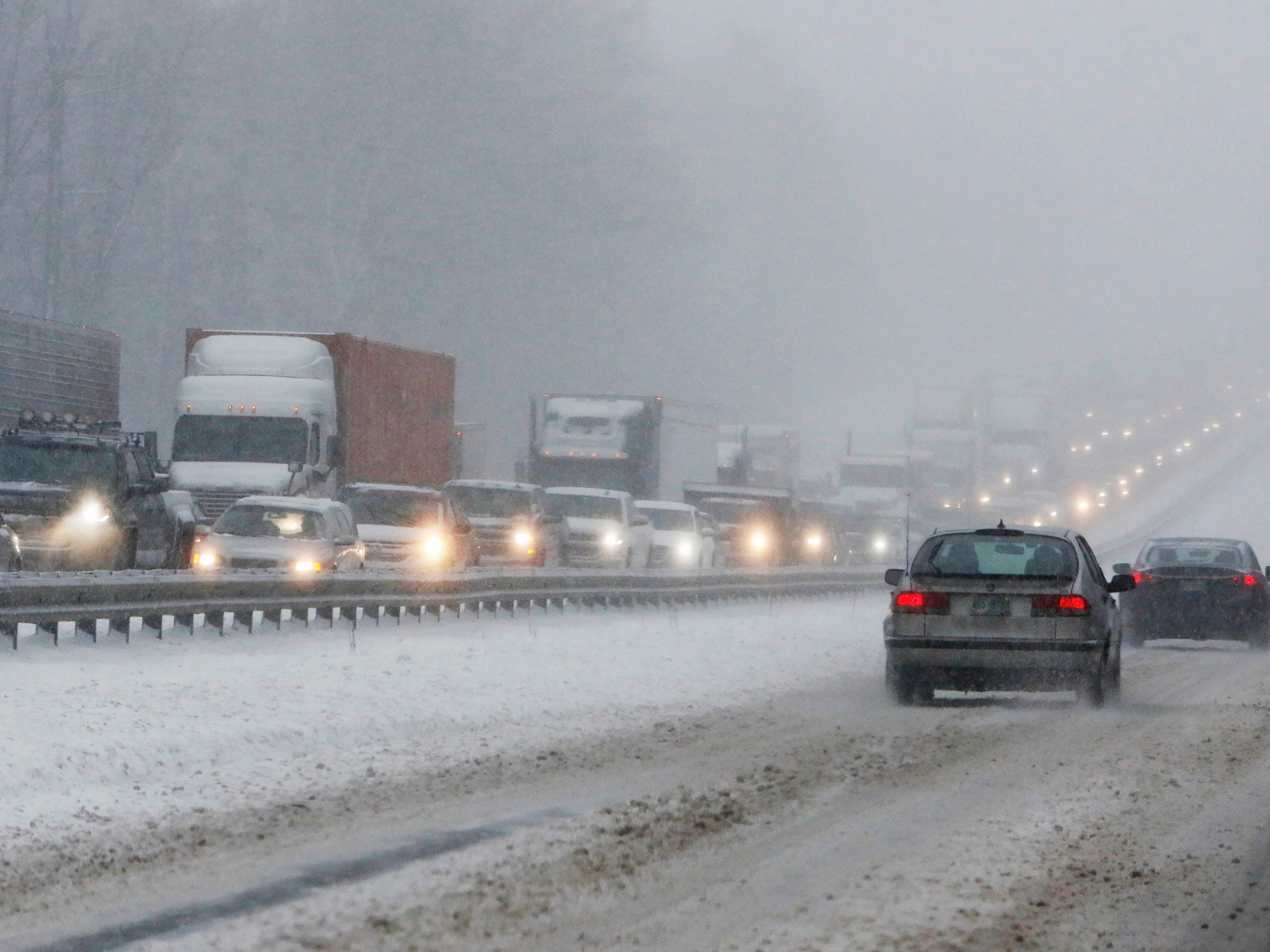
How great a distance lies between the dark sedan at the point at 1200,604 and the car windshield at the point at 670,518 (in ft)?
52.6

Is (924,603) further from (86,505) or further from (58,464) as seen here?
(58,464)

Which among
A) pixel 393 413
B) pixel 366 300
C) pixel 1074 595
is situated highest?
pixel 366 300

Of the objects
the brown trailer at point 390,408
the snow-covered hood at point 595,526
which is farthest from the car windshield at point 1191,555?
the brown trailer at point 390,408

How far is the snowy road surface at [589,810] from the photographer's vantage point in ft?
23.5

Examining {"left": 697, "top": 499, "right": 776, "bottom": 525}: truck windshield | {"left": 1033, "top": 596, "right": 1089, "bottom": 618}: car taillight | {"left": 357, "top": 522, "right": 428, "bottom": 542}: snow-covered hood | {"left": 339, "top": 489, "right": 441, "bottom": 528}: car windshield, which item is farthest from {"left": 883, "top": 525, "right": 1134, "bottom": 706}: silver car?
{"left": 697, "top": 499, "right": 776, "bottom": 525}: truck windshield

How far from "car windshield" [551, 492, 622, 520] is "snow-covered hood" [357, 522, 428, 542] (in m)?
7.96

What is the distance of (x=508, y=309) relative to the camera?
80625 millimetres

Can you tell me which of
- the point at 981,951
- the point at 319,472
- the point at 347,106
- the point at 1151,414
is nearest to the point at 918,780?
the point at 981,951

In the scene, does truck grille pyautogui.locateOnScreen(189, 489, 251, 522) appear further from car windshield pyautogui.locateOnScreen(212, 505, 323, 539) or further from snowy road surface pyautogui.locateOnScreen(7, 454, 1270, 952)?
snowy road surface pyautogui.locateOnScreen(7, 454, 1270, 952)

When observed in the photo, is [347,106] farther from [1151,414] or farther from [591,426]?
[1151,414]

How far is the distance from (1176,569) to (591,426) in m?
21.9

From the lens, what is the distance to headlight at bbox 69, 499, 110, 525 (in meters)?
25.5

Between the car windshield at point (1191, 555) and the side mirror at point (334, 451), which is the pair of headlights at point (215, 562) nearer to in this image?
the side mirror at point (334, 451)

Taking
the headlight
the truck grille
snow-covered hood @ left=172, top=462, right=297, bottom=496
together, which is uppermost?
snow-covered hood @ left=172, top=462, right=297, bottom=496
